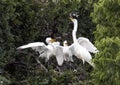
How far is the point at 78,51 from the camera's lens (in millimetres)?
7855

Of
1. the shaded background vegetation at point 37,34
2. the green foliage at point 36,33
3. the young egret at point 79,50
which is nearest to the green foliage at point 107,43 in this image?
the shaded background vegetation at point 37,34

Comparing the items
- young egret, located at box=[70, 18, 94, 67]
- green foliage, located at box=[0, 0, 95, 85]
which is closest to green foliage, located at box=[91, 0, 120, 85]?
green foliage, located at box=[0, 0, 95, 85]

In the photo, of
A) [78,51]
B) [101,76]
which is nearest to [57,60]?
[78,51]

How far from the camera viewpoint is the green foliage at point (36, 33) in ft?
24.3

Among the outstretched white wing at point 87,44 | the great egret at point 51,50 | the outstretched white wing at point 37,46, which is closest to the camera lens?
the outstretched white wing at point 37,46

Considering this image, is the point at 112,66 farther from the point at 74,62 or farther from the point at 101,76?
the point at 74,62

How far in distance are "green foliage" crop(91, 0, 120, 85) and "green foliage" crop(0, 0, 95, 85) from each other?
4.08ft

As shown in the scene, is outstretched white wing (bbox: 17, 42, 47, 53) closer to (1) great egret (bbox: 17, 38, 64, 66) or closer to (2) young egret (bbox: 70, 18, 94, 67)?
(1) great egret (bbox: 17, 38, 64, 66)

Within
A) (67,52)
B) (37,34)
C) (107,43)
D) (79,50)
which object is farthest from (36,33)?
(107,43)

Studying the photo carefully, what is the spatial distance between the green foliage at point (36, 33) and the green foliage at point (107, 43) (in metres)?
1.24

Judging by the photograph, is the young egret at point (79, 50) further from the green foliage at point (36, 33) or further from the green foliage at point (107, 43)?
the green foliage at point (107, 43)

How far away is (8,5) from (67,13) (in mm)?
890

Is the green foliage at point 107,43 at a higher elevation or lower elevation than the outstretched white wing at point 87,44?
higher

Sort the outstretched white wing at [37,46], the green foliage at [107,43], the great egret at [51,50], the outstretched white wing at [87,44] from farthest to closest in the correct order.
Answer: the outstretched white wing at [87,44] → the great egret at [51,50] → the outstretched white wing at [37,46] → the green foliage at [107,43]
